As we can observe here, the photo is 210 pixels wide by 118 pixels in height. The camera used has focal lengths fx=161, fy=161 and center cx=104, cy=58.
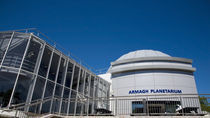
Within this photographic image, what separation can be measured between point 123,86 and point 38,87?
1350cm

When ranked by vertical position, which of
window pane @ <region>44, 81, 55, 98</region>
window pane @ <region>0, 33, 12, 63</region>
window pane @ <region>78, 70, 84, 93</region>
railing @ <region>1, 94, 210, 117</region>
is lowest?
railing @ <region>1, 94, 210, 117</region>

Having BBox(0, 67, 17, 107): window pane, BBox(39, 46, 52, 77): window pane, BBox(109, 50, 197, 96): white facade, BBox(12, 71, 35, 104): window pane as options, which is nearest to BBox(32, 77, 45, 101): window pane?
BBox(12, 71, 35, 104): window pane

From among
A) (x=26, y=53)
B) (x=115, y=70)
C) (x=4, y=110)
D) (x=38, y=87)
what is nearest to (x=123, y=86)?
(x=115, y=70)

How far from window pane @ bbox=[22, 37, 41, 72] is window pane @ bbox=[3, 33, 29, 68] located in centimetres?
46

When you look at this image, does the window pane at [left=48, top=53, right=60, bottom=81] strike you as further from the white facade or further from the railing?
the white facade

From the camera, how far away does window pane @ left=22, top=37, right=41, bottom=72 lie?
12.8 m

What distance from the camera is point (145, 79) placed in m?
22.6

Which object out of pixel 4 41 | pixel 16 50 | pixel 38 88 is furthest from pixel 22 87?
pixel 4 41

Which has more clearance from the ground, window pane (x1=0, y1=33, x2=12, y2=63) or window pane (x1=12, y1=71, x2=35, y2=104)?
window pane (x1=0, y1=33, x2=12, y2=63)

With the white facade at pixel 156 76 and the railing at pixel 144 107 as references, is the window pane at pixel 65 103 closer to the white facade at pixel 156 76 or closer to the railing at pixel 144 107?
the railing at pixel 144 107

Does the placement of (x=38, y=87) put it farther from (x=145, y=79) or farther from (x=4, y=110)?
(x=145, y=79)

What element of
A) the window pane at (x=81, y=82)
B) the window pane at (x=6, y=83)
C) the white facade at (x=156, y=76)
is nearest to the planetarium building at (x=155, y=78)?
the white facade at (x=156, y=76)

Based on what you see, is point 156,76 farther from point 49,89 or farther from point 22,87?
point 22,87

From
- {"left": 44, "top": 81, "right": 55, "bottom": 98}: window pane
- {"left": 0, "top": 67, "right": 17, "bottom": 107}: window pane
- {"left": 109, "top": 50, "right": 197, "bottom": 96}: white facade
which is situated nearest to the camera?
{"left": 0, "top": 67, "right": 17, "bottom": 107}: window pane
